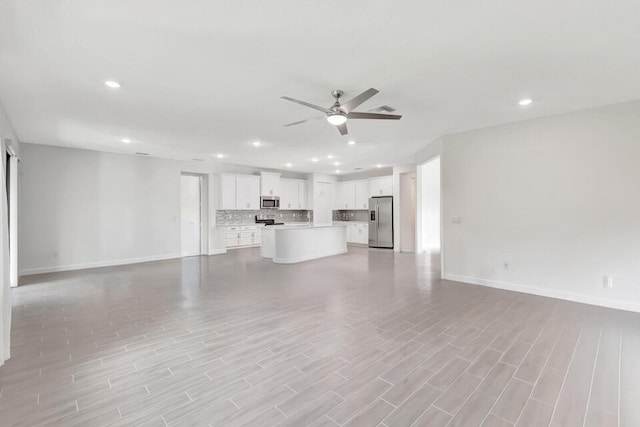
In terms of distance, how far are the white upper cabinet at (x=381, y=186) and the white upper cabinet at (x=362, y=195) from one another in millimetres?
290

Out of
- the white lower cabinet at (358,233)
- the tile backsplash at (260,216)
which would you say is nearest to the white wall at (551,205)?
the white lower cabinet at (358,233)

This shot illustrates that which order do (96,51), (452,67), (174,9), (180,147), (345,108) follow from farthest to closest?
(180,147) < (345,108) < (452,67) < (96,51) < (174,9)

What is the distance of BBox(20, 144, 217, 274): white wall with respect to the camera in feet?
19.4

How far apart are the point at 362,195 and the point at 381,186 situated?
0.95 metres

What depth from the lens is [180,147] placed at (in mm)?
6277

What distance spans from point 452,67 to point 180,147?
559 cm

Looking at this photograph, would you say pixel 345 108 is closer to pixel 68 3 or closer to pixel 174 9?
pixel 174 9

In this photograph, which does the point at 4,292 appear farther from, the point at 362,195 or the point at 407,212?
the point at 362,195

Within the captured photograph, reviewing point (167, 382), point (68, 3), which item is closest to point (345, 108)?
point (68, 3)

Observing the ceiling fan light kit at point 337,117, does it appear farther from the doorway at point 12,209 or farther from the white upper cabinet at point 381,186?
the white upper cabinet at point 381,186

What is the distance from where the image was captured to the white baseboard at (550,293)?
12.1ft

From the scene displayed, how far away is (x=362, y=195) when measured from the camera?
10.6 metres

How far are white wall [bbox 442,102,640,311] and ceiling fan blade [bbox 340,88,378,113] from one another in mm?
3000

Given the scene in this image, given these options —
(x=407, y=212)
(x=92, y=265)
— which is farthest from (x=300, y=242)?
(x=92, y=265)
